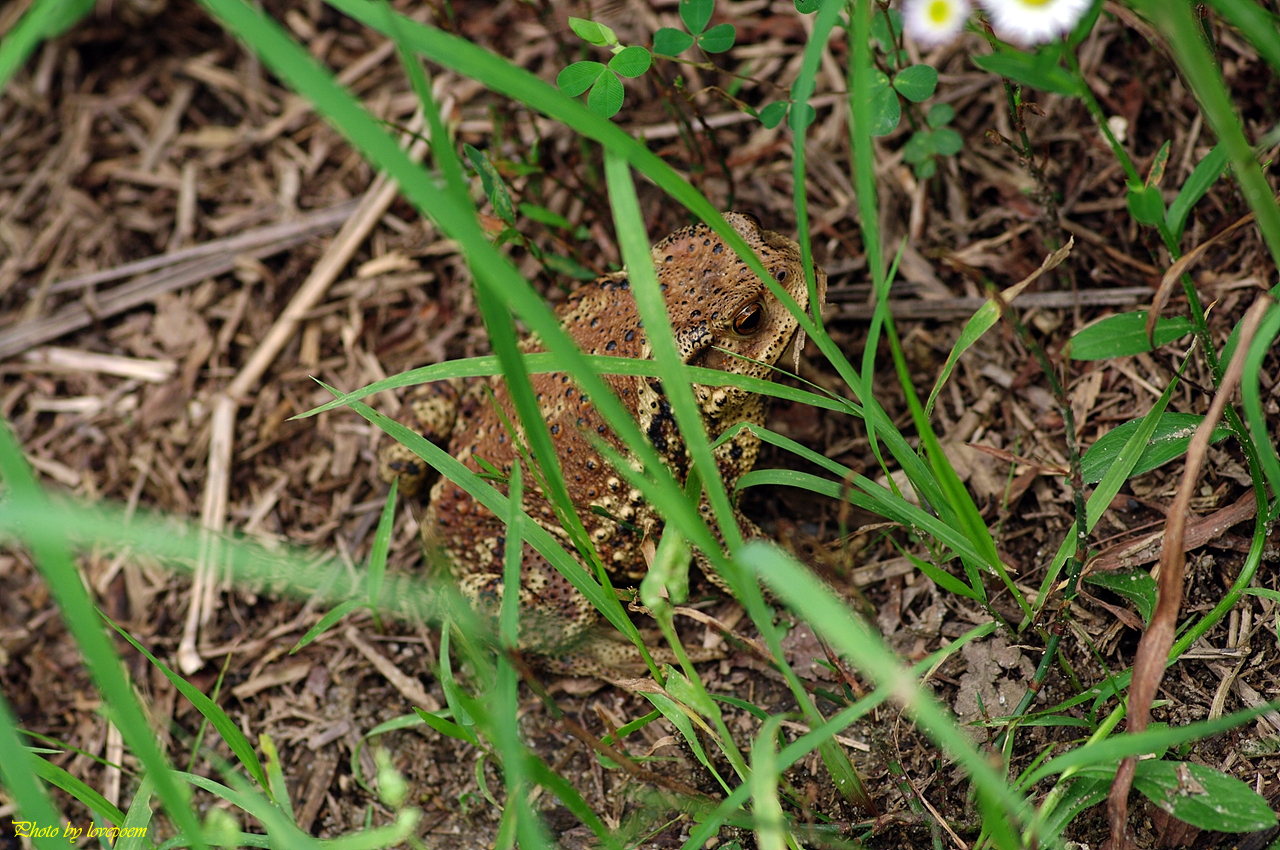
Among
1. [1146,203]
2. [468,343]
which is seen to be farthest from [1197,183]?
[468,343]

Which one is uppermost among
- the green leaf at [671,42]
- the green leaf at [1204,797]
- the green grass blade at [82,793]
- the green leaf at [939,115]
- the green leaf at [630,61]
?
the green leaf at [671,42]

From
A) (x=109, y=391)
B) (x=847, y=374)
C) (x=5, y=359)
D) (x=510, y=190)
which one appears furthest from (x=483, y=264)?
(x=5, y=359)

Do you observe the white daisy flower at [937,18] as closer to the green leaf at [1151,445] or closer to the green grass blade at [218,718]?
the green leaf at [1151,445]

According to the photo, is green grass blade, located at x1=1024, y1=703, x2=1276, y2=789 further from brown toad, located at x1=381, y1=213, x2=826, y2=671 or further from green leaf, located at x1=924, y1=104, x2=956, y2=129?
green leaf, located at x1=924, y1=104, x2=956, y2=129

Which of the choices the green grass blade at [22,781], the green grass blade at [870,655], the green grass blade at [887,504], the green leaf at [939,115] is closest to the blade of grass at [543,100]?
the green grass blade at [870,655]

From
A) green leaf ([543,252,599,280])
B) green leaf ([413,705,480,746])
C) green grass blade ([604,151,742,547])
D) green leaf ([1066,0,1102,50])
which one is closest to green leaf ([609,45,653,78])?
green grass blade ([604,151,742,547])

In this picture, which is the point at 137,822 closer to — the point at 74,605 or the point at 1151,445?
the point at 74,605
